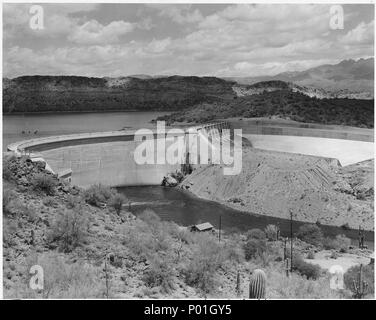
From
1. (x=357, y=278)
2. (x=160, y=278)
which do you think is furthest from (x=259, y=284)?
(x=357, y=278)

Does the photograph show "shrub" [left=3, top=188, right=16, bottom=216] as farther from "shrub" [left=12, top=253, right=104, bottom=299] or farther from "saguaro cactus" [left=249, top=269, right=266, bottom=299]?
"saguaro cactus" [left=249, top=269, right=266, bottom=299]

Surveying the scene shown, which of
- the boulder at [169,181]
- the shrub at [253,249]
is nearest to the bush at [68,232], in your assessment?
the shrub at [253,249]

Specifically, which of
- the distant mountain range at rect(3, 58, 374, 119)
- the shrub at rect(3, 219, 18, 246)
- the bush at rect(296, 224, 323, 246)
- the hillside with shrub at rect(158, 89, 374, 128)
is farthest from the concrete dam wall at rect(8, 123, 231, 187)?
the distant mountain range at rect(3, 58, 374, 119)

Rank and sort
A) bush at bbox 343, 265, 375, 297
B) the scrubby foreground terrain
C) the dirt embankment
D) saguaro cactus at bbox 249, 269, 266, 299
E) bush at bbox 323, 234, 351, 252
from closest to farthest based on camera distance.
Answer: saguaro cactus at bbox 249, 269, 266, 299, the scrubby foreground terrain, bush at bbox 343, 265, 375, 297, bush at bbox 323, 234, 351, 252, the dirt embankment

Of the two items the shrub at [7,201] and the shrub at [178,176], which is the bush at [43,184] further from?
the shrub at [178,176]

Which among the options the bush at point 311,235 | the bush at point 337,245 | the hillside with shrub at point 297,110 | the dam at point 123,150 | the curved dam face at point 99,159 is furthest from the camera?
the hillside with shrub at point 297,110
